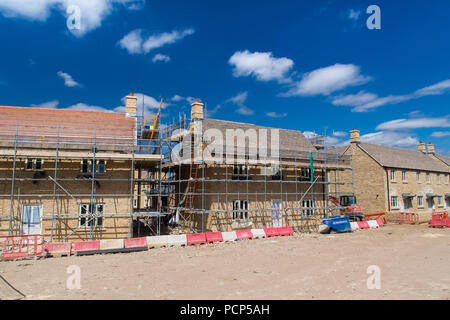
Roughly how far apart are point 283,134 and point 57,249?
1749 cm

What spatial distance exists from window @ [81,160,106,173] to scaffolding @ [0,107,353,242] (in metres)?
0.11

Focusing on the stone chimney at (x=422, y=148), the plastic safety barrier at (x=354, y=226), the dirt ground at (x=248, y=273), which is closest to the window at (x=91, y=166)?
the dirt ground at (x=248, y=273)

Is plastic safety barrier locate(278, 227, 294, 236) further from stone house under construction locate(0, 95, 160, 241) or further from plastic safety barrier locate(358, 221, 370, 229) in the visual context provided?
stone house under construction locate(0, 95, 160, 241)

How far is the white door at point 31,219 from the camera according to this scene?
14961 millimetres

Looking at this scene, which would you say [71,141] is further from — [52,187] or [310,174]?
[310,174]

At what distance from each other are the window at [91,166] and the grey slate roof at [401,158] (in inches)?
895

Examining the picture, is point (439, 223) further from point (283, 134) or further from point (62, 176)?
point (62, 176)

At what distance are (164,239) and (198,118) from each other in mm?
8648

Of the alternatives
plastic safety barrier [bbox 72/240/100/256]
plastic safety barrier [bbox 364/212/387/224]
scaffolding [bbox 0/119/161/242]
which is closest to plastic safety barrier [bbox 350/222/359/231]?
plastic safety barrier [bbox 364/212/387/224]

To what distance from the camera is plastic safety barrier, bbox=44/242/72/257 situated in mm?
12867
